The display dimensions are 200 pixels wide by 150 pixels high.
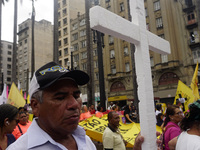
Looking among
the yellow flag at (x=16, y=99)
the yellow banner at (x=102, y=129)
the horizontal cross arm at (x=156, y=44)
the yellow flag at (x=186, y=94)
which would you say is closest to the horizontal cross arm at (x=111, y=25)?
the horizontal cross arm at (x=156, y=44)

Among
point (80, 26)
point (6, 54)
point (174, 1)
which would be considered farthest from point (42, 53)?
point (174, 1)

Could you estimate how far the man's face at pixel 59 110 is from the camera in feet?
4.16

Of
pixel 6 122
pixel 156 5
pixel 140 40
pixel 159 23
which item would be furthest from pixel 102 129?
pixel 156 5

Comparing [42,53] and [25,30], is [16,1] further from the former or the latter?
[25,30]

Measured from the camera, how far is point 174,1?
2873 cm

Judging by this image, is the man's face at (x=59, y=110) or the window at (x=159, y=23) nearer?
the man's face at (x=59, y=110)

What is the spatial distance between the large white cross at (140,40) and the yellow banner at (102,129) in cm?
313

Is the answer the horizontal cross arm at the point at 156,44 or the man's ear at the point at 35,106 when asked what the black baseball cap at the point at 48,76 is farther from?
the horizontal cross arm at the point at 156,44

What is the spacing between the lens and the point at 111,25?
183 centimetres

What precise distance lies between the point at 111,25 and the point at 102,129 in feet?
15.5

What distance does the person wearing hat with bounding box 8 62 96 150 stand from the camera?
124cm

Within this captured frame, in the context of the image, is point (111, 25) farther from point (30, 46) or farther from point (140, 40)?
point (30, 46)

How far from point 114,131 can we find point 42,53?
54.3 m

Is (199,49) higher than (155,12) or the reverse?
the reverse
